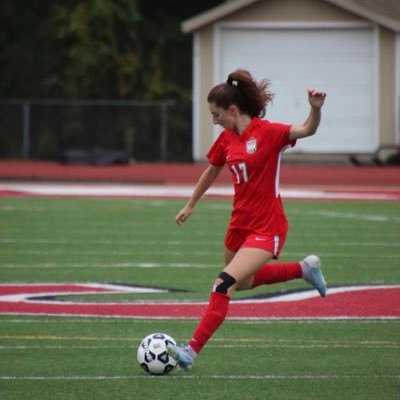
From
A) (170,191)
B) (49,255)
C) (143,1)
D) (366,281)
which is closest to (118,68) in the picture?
(143,1)

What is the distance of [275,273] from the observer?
9148 millimetres

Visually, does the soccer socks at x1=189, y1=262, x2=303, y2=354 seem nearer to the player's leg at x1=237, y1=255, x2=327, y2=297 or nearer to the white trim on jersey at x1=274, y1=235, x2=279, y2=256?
the white trim on jersey at x1=274, y1=235, x2=279, y2=256

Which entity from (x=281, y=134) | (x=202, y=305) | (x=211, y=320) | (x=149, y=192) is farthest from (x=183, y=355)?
(x=149, y=192)

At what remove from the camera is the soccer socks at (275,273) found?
29.9ft

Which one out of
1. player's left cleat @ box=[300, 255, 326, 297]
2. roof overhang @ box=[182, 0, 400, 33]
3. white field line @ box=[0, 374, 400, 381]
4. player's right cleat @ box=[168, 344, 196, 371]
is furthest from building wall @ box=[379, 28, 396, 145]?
player's right cleat @ box=[168, 344, 196, 371]

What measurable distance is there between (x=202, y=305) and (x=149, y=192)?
13.4 m

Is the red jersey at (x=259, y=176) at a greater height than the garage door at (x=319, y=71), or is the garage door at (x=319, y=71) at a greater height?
the garage door at (x=319, y=71)

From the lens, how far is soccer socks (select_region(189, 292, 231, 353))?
8289 mm

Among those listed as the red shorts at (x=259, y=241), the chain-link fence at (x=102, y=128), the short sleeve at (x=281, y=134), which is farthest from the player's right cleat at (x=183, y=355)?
the chain-link fence at (x=102, y=128)

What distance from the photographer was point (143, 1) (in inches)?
1662

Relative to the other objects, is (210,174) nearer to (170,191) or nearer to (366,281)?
(366,281)

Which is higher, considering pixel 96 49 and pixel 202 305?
pixel 96 49

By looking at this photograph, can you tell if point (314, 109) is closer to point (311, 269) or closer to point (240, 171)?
point (240, 171)

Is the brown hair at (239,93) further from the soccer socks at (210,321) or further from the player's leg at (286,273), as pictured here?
the soccer socks at (210,321)
